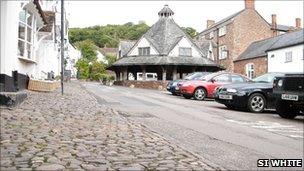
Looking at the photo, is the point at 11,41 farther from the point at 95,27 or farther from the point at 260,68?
the point at 95,27

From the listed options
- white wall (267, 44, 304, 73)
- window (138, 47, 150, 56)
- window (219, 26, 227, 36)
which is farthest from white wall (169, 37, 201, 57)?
window (219, 26, 227, 36)

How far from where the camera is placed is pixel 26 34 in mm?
16922

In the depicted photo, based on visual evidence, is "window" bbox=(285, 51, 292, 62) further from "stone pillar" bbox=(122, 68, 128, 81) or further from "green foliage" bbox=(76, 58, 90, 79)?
"green foliage" bbox=(76, 58, 90, 79)

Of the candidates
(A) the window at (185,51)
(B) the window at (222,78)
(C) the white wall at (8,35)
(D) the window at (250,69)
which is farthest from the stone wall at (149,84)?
(C) the white wall at (8,35)

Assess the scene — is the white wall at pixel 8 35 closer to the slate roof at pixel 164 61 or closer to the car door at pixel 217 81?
the car door at pixel 217 81

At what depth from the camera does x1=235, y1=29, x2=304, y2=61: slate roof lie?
39747 millimetres

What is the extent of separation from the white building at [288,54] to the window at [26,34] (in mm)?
26721

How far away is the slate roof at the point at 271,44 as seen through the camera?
39.7 meters

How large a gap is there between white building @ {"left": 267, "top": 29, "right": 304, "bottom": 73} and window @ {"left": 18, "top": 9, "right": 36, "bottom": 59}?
26.7 metres

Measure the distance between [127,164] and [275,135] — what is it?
5.49 m

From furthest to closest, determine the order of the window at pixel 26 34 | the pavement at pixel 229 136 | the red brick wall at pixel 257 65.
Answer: the red brick wall at pixel 257 65, the window at pixel 26 34, the pavement at pixel 229 136

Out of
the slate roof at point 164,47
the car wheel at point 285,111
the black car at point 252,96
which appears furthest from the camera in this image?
the slate roof at point 164,47

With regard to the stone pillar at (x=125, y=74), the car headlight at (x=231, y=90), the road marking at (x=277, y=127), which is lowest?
the road marking at (x=277, y=127)

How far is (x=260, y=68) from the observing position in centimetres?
4728
